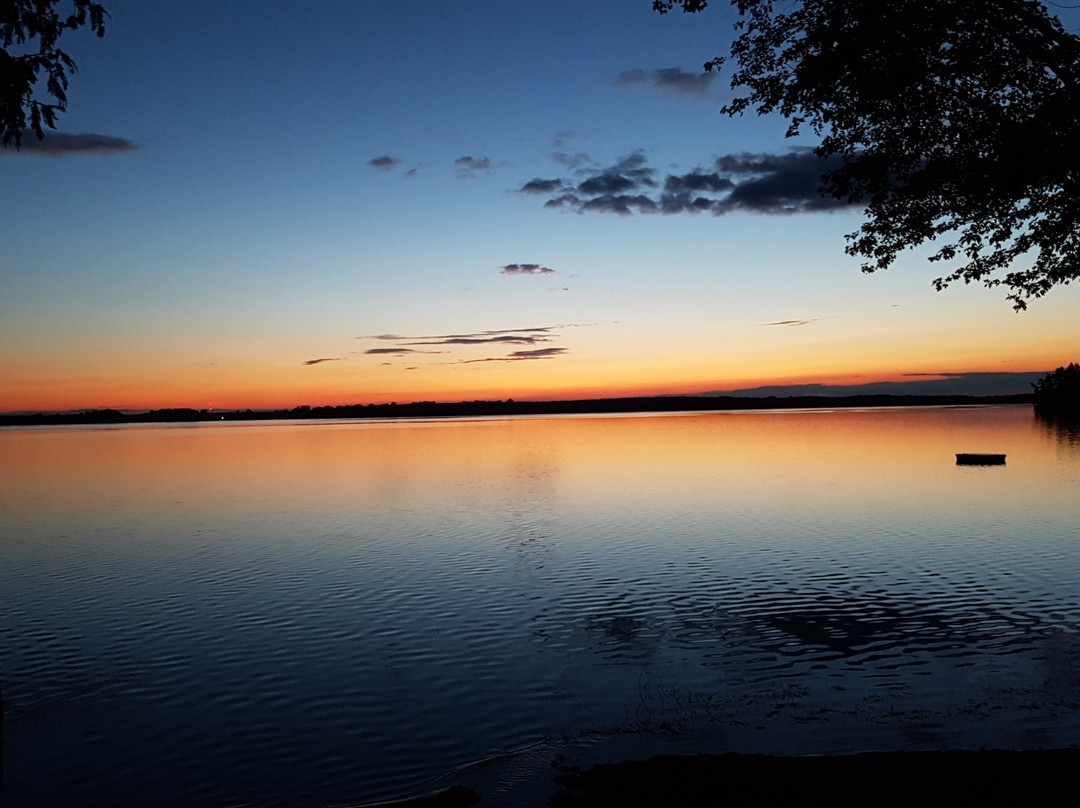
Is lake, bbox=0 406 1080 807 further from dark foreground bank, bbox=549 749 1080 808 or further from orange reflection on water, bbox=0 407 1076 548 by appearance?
dark foreground bank, bbox=549 749 1080 808

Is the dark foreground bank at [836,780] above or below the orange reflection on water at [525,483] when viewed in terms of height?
above

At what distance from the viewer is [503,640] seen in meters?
21.8

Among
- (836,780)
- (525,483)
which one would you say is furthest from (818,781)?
(525,483)

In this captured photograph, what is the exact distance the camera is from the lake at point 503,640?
14.2 meters

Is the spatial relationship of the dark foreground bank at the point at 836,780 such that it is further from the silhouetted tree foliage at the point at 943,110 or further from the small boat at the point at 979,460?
the small boat at the point at 979,460

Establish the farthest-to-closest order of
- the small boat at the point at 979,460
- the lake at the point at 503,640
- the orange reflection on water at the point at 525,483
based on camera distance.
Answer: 1. the small boat at the point at 979,460
2. the orange reflection on water at the point at 525,483
3. the lake at the point at 503,640

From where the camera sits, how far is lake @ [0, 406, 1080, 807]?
14.2m

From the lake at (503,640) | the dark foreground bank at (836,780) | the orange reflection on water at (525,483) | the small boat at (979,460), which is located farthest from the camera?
the small boat at (979,460)

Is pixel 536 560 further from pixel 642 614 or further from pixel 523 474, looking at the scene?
pixel 523 474

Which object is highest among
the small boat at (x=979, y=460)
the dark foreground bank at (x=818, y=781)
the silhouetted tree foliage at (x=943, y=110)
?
the silhouetted tree foliage at (x=943, y=110)

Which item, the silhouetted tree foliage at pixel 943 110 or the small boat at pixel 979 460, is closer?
the silhouetted tree foliage at pixel 943 110

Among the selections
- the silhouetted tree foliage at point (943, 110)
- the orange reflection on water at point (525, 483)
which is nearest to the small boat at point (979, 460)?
the orange reflection on water at point (525, 483)

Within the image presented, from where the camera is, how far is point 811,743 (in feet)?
45.6

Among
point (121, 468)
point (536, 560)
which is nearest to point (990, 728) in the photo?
point (536, 560)
